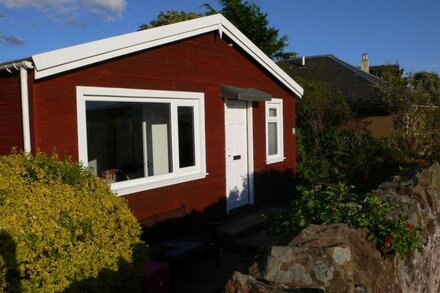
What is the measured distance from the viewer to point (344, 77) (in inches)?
858

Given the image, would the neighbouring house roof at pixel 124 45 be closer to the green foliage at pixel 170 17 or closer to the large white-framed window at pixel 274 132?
the large white-framed window at pixel 274 132

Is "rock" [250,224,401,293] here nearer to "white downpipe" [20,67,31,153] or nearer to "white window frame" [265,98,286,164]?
"white downpipe" [20,67,31,153]

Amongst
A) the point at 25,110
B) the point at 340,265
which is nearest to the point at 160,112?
the point at 25,110

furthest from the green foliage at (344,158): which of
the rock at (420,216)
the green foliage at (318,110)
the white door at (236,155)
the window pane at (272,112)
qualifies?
the rock at (420,216)

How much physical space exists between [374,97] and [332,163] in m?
4.77

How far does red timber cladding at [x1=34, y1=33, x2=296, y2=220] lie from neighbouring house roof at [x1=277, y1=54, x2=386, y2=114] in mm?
8266

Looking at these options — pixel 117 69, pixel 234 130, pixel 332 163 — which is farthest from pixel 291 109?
pixel 117 69

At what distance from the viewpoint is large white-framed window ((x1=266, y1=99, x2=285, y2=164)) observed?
36.6 feet

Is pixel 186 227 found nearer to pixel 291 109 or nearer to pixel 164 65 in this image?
pixel 164 65

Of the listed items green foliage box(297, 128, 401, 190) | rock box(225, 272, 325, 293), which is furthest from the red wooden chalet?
rock box(225, 272, 325, 293)

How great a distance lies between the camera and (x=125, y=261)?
4.41 metres

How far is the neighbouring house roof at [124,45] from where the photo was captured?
5.90 metres

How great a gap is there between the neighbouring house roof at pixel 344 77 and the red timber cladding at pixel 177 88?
→ 325 inches

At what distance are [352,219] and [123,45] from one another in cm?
439
